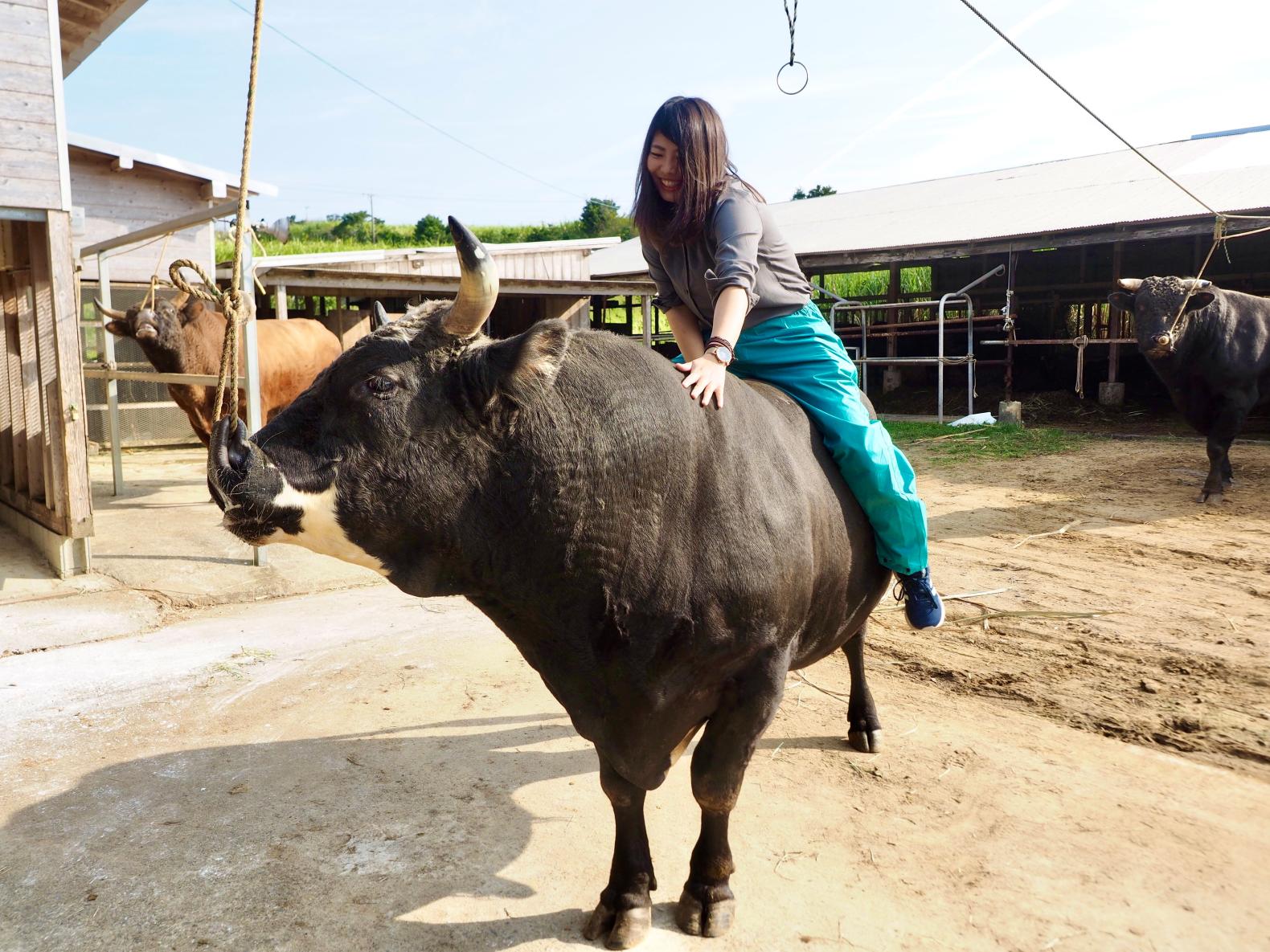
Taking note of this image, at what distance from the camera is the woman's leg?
2.91 metres

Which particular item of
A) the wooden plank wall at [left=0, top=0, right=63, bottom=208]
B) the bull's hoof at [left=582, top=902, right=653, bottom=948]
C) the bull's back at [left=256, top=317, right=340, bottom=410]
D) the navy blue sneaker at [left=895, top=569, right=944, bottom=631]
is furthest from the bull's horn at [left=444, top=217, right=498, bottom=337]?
the bull's back at [left=256, top=317, right=340, bottom=410]

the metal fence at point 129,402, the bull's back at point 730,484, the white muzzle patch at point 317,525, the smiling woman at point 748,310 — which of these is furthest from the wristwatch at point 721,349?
the metal fence at point 129,402

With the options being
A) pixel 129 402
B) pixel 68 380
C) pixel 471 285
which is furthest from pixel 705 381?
pixel 129 402

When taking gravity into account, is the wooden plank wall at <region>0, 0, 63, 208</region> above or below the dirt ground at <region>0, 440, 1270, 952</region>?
above

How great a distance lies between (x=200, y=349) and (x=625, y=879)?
7.78 metres

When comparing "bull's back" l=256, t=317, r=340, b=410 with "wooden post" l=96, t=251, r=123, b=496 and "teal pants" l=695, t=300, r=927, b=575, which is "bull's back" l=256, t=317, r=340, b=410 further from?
"teal pants" l=695, t=300, r=927, b=575

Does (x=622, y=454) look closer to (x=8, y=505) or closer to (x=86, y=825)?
(x=86, y=825)

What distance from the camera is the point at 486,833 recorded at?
3.06 meters

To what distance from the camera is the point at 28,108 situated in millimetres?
5828

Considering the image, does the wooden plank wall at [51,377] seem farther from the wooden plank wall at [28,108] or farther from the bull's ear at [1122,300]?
the bull's ear at [1122,300]

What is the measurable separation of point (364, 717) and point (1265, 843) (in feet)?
10.8

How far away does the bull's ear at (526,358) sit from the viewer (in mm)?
2168

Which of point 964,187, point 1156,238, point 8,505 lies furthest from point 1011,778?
point 964,187

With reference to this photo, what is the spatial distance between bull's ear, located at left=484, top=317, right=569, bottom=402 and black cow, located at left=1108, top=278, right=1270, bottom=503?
8.78 metres
